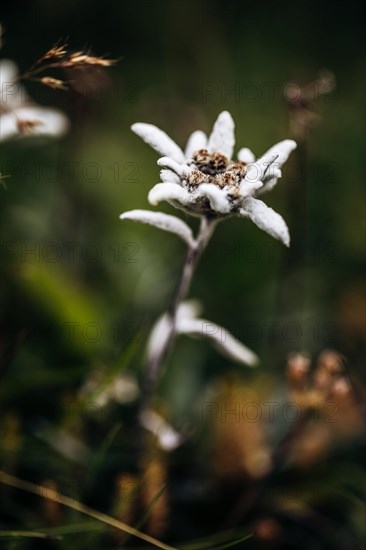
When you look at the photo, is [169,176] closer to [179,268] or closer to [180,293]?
[180,293]

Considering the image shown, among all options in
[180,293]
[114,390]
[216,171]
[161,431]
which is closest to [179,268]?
[114,390]

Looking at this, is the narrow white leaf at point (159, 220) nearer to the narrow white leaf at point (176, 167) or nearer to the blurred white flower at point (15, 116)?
the narrow white leaf at point (176, 167)

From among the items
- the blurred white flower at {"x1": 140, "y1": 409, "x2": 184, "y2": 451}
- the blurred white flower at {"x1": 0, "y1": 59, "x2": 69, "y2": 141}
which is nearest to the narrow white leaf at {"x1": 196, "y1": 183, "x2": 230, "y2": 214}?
the blurred white flower at {"x1": 0, "y1": 59, "x2": 69, "y2": 141}

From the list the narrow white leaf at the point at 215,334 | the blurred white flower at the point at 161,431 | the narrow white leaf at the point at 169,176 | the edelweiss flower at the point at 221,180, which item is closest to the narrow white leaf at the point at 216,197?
the edelweiss flower at the point at 221,180

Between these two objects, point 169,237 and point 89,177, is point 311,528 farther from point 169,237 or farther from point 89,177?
point 89,177

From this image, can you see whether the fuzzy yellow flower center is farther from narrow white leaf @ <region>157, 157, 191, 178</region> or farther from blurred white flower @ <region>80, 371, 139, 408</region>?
blurred white flower @ <region>80, 371, 139, 408</region>

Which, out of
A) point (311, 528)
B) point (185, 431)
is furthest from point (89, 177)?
point (311, 528)
